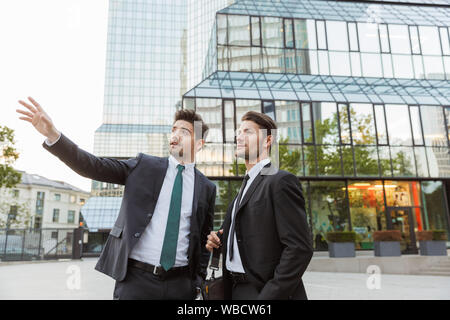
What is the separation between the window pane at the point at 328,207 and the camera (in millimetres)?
18059

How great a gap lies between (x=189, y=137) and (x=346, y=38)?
21368 mm

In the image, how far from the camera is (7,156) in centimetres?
1789

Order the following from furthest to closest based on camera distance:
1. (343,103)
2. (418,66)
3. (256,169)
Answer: (418,66) < (343,103) < (256,169)

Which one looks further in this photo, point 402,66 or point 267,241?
point 402,66

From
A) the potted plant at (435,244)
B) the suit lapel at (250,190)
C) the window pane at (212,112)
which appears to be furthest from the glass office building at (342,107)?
the suit lapel at (250,190)

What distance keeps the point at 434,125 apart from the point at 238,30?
14.0 m

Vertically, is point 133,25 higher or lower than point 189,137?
higher

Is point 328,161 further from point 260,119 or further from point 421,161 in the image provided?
point 260,119

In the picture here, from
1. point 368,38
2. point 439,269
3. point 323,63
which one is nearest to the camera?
point 439,269

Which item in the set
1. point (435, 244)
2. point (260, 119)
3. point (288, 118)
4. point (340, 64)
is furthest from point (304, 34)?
point (260, 119)

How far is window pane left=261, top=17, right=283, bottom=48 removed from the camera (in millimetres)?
19969

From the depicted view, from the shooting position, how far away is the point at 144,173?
256cm
